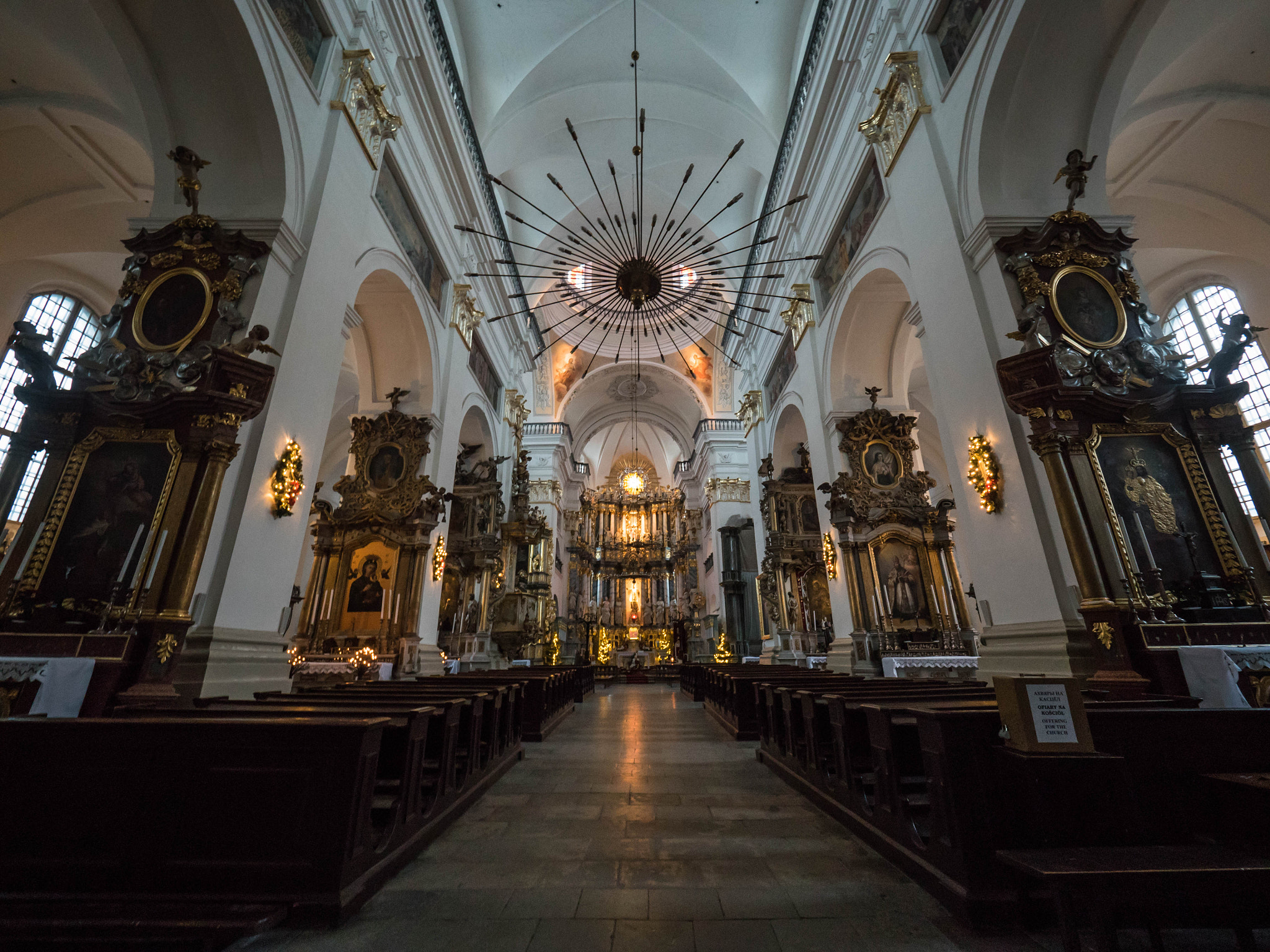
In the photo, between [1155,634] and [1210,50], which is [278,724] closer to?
[1155,634]

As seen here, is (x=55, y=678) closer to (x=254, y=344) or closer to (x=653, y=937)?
(x=254, y=344)

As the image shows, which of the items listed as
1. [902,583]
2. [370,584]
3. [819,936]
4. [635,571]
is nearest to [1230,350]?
[902,583]

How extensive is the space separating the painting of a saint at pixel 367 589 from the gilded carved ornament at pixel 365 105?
584 cm

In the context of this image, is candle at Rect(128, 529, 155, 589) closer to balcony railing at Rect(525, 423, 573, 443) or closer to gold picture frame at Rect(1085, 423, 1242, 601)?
gold picture frame at Rect(1085, 423, 1242, 601)

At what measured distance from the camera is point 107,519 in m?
4.50

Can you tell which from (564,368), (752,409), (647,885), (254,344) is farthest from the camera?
(564,368)

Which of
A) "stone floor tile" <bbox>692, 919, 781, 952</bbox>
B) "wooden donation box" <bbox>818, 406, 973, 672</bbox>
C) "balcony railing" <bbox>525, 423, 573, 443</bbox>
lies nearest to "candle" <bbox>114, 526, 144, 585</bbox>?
"stone floor tile" <bbox>692, 919, 781, 952</bbox>

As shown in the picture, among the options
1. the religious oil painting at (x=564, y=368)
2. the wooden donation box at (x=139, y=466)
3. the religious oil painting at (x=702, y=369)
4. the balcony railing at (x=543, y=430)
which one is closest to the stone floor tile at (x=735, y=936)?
the wooden donation box at (x=139, y=466)

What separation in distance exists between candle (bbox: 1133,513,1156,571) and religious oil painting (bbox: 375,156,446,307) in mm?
9283

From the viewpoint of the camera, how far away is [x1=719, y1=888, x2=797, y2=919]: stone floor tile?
76.1 inches

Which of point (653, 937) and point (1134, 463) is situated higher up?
point (1134, 463)

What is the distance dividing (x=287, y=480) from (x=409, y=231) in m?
5.39

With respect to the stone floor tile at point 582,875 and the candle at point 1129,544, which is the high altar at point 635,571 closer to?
the candle at point 1129,544

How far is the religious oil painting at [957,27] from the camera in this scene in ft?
19.5
